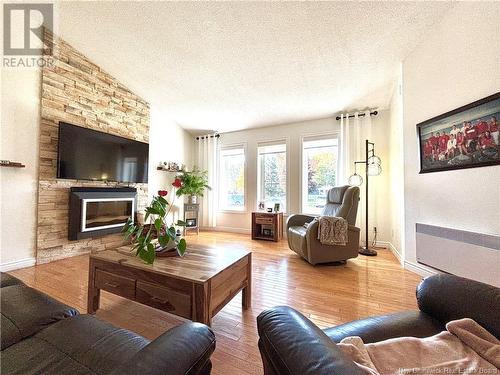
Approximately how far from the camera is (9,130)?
242 centimetres

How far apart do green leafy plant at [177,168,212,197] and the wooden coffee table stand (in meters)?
2.97

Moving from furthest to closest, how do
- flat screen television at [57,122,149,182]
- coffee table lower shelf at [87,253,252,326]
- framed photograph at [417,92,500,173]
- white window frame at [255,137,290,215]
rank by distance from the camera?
white window frame at [255,137,290,215] → flat screen television at [57,122,149,182] → framed photograph at [417,92,500,173] → coffee table lower shelf at [87,253,252,326]

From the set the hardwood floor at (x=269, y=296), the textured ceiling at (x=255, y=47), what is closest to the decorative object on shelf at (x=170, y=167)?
the textured ceiling at (x=255, y=47)

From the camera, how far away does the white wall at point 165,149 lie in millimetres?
4203

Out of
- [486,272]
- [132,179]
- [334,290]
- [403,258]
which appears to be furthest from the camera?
[132,179]

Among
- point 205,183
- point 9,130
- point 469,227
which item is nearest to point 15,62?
point 9,130

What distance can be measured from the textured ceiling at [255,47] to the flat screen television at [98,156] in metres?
1.10

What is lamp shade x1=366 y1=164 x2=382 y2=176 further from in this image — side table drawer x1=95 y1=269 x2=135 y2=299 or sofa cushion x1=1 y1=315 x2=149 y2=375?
sofa cushion x1=1 y1=315 x2=149 y2=375

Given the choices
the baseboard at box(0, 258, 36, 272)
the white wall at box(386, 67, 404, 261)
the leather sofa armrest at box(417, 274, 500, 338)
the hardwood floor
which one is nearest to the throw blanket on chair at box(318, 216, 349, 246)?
the hardwood floor

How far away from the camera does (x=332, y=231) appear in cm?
255

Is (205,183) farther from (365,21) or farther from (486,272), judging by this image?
(486,272)

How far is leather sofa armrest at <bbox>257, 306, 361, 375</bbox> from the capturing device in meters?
0.45

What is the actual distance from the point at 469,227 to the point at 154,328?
102 inches

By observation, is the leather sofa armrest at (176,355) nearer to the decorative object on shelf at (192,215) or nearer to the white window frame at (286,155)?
the white window frame at (286,155)
